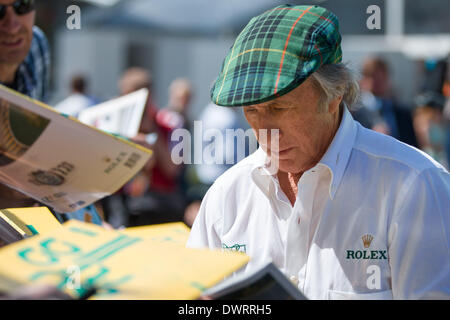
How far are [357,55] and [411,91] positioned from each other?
4.46 feet

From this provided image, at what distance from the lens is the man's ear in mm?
1879

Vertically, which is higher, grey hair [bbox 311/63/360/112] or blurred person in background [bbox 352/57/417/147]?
grey hair [bbox 311/63/360/112]

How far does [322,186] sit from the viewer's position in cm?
185

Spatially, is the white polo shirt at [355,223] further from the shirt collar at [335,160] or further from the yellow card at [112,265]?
the yellow card at [112,265]

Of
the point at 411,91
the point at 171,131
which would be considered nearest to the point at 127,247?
the point at 171,131

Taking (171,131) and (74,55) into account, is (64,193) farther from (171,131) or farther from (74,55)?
(74,55)

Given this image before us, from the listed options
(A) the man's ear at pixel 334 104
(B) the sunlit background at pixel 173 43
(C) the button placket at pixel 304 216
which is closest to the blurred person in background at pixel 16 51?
(C) the button placket at pixel 304 216

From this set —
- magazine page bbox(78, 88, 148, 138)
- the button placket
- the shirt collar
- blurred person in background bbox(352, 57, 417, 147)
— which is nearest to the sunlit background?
blurred person in background bbox(352, 57, 417, 147)

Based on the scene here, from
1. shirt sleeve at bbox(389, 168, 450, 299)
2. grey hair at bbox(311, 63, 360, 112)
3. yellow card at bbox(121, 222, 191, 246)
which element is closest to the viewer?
shirt sleeve at bbox(389, 168, 450, 299)

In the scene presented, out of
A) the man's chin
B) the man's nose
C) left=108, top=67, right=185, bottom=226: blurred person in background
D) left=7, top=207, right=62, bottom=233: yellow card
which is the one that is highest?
the man's nose

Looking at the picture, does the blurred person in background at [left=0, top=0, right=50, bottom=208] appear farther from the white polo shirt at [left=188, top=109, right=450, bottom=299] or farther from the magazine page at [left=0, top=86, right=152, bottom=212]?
the white polo shirt at [left=188, top=109, right=450, bottom=299]

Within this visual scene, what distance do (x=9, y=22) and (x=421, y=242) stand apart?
1.56m

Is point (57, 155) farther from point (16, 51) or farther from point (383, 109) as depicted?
point (383, 109)

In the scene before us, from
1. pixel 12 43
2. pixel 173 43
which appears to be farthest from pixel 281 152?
pixel 173 43
